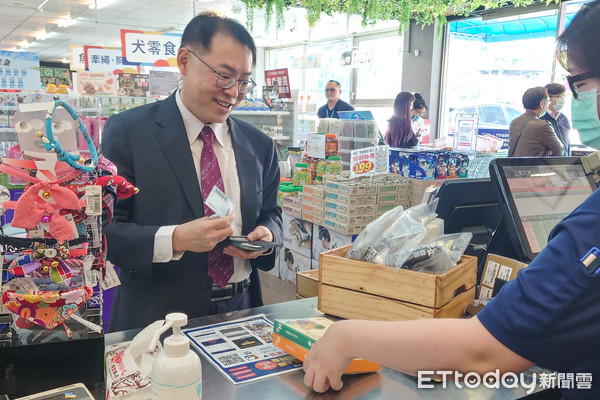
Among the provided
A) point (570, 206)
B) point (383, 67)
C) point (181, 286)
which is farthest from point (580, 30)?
point (383, 67)

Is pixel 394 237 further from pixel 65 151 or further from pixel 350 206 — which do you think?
pixel 350 206

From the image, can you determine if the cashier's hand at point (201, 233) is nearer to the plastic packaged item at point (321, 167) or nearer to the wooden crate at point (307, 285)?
the wooden crate at point (307, 285)

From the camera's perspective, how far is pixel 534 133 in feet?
17.6

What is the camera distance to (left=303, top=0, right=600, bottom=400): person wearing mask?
81 centimetres

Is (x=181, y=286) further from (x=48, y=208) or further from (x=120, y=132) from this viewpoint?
(x=48, y=208)

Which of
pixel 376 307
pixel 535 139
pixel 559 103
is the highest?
pixel 559 103

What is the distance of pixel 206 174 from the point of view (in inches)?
68.9

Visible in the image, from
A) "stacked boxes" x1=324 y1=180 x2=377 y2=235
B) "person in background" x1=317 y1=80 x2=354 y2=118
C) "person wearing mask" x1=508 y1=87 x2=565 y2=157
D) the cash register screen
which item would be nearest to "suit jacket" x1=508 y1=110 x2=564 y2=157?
"person wearing mask" x1=508 y1=87 x2=565 y2=157

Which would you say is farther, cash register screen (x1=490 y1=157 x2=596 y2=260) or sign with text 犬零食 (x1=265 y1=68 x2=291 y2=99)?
sign with text 犬零食 (x1=265 y1=68 x2=291 y2=99)

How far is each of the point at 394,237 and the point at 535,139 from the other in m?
4.62

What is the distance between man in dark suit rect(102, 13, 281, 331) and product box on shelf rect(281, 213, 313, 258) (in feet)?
6.21

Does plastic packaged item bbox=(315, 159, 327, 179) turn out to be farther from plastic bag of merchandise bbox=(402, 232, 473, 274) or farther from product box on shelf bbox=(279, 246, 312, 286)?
plastic bag of merchandise bbox=(402, 232, 473, 274)

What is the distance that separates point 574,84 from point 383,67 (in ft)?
37.9

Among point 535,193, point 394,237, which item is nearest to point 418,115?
point 535,193
